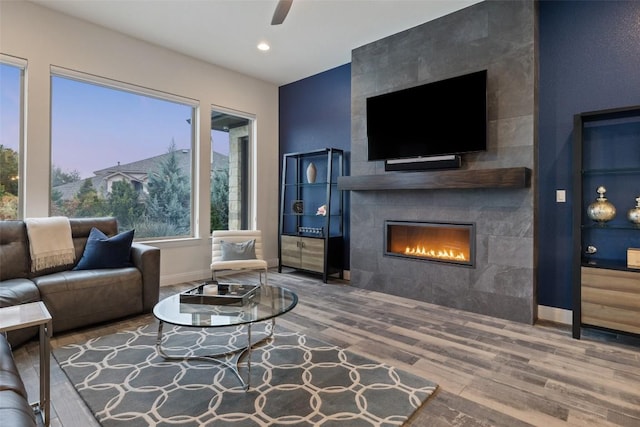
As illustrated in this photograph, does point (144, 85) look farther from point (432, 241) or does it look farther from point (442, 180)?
point (432, 241)

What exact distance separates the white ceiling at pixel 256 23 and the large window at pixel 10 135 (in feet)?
2.60

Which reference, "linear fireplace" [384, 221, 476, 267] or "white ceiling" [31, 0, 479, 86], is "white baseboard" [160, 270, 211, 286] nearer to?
"linear fireplace" [384, 221, 476, 267]

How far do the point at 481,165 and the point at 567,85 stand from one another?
0.97 meters

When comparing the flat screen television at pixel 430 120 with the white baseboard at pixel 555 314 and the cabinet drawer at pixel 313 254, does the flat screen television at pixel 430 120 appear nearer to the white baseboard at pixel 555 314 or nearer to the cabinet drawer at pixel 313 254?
the cabinet drawer at pixel 313 254

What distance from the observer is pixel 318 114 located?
5262 millimetres

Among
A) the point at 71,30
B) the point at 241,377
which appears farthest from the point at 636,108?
the point at 71,30

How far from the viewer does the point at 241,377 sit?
217cm

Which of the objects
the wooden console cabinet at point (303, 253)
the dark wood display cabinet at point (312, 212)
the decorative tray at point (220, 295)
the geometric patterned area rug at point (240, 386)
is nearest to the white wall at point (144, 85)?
the dark wood display cabinet at point (312, 212)

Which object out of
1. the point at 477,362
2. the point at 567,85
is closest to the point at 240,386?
the point at 477,362

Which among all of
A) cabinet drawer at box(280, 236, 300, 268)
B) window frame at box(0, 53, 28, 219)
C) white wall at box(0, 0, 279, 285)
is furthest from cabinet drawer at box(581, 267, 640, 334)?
window frame at box(0, 53, 28, 219)

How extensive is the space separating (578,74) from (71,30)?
499 centimetres

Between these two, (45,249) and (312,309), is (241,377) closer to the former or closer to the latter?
(312,309)

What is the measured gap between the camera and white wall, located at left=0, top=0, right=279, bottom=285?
342cm

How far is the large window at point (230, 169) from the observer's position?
16.8ft
